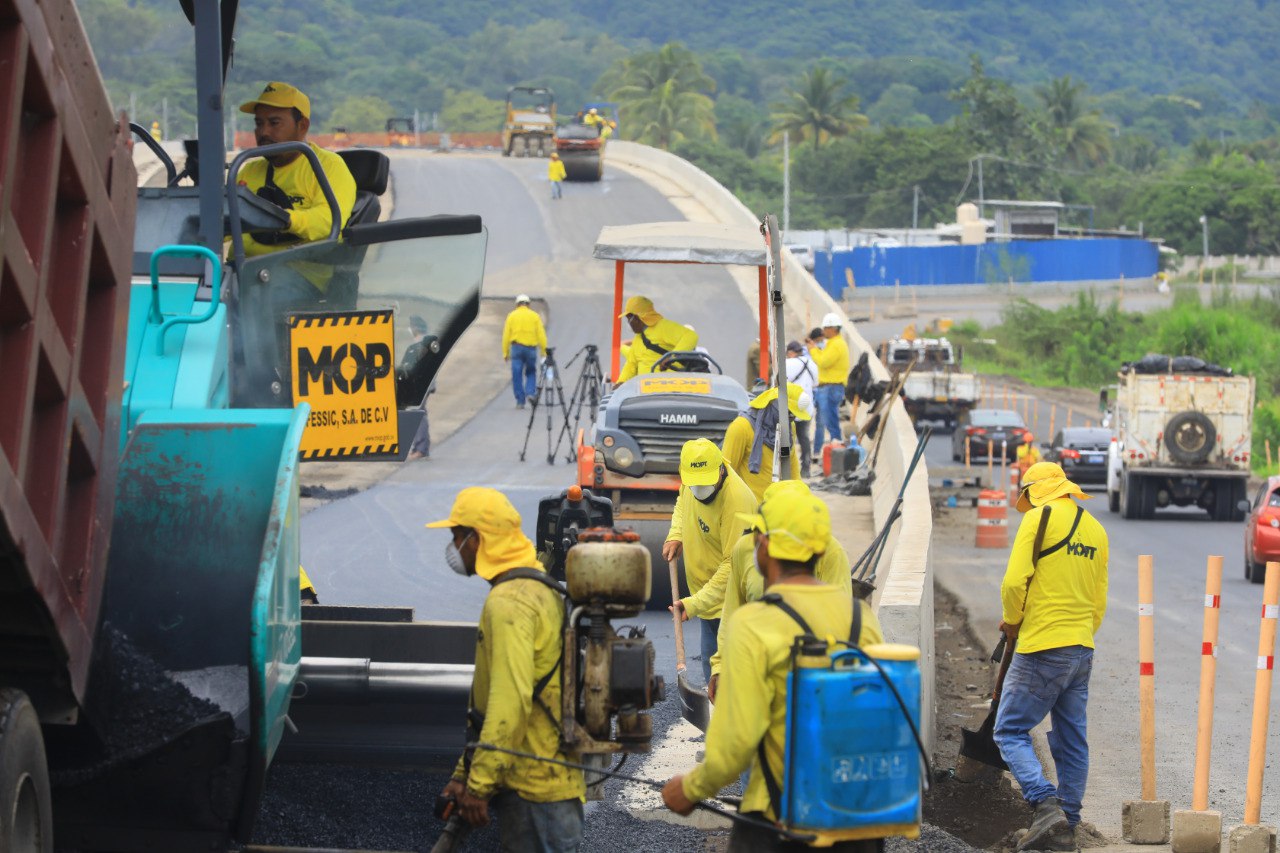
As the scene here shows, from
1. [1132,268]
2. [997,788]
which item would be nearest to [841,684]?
[997,788]

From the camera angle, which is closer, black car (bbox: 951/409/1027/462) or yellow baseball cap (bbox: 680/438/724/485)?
yellow baseball cap (bbox: 680/438/724/485)

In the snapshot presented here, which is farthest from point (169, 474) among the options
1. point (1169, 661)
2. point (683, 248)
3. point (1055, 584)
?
point (1169, 661)

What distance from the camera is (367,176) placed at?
9.11 m

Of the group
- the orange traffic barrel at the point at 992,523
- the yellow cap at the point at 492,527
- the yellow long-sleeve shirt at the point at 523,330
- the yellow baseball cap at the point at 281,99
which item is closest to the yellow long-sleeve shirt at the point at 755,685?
the yellow cap at the point at 492,527

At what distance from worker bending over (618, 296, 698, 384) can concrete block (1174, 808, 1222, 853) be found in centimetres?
721

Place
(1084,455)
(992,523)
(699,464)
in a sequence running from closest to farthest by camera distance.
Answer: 1. (699,464)
2. (992,523)
3. (1084,455)

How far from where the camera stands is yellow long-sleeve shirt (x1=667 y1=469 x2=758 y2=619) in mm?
8844

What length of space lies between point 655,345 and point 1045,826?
738 centimetres

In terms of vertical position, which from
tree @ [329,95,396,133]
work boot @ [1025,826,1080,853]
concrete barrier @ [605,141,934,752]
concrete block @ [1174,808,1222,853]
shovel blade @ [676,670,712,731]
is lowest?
work boot @ [1025,826,1080,853]

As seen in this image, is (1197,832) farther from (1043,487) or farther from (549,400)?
(549,400)

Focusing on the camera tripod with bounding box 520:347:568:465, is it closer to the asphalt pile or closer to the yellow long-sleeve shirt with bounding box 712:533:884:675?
the yellow long-sleeve shirt with bounding box 712:533:884:675

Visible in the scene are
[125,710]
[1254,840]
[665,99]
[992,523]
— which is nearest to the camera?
[125,710]

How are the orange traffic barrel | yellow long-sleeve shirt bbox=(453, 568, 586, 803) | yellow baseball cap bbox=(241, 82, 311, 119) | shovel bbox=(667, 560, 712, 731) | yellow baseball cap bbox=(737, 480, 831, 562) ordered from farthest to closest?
1. the orange traffic barrel
2. shovel bbox=(667, 560, 712, 731)
3. yellow baseball cap bbox=(241, 82, 311, 119)
4. yellow long-sleeve shirt bbox=(453, 568, 586, 803)
5. yellow baseball cap bbox=(737, 480, 831, 562)

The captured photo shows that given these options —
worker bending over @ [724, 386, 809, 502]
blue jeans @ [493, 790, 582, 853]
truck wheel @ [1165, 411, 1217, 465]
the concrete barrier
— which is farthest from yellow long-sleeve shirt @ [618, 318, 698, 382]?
truck wheel @ [1165, 411, 1217, 465]
